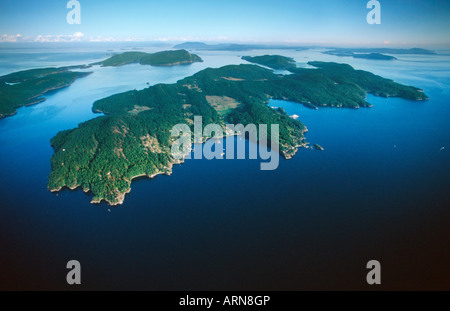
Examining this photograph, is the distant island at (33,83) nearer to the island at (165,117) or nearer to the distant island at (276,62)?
the island at (165,117)

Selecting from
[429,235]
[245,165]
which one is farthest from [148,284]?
[429,235]

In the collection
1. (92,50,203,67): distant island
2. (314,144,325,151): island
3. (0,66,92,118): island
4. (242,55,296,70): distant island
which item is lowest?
(314,144,325,151): island

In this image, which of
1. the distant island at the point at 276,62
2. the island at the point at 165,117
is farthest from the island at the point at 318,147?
the distant island at the point at 276,62

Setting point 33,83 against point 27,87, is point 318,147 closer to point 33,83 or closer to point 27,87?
point 27,87

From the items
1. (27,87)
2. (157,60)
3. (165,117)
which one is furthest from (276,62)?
(27,87)

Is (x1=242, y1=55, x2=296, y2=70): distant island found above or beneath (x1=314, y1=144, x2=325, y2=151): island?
above

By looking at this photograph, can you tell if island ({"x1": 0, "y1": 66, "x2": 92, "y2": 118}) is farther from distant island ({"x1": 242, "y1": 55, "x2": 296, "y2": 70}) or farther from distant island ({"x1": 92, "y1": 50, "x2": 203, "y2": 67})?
distant island ({"x1": 242, "y1": 55, "x2": 296, "y2": 70})

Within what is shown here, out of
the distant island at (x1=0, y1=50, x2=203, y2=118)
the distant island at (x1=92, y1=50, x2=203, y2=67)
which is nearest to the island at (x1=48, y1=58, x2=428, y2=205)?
the distant island at (x1=0, y1=50, x2=203, y2=118)

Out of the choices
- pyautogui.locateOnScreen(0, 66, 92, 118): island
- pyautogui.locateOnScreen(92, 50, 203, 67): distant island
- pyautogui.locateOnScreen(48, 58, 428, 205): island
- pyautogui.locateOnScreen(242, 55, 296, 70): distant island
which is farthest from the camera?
pyautogui.locateOnScreen(92, 50, 203, 67): distant island
